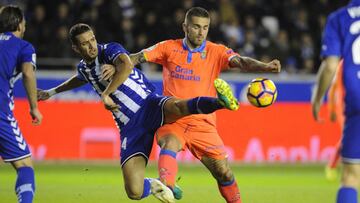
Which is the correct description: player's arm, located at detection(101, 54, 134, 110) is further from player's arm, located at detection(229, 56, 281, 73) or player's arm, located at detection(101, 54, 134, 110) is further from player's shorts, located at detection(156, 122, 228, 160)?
player's arm, located at detection(229, 56, 281, 73)

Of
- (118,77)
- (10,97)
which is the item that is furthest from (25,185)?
(118,77)

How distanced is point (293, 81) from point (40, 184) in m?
7.61

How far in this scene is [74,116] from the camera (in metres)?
15.3

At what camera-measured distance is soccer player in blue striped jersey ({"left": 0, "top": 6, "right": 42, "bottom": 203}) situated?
669 centimetres

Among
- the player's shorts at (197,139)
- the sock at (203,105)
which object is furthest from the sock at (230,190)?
the sock at (203,105)

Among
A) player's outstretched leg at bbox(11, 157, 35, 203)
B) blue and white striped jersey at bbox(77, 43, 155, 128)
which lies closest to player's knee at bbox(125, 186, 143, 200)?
blue and white striped jersey at bbox(77, 43, 155, 128)

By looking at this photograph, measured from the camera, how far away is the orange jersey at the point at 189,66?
312 inches

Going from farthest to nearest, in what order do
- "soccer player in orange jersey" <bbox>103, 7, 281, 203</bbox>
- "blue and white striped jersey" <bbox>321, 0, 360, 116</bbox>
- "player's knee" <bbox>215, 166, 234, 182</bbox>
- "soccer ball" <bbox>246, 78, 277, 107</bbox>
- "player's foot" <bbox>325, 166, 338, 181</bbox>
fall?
"player's foot" <bbox>325, 166, 338, 181</bbox> → "player's knee" <bbox>215, 166, 234, 182</bbox> → "soccer player in orange jersey" <bbox>103, 7, 281, 203</bbox> → "soccer ball" <bbox>246, 78, 277, 107</bbox> → "blue and white striped jersey" <bbox>321, 0, 360, 116</bbox>

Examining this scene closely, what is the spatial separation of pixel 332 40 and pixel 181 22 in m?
11.5

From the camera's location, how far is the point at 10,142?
22.1 ft

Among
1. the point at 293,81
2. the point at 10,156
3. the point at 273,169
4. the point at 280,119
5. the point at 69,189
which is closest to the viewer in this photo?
the point at 10,156

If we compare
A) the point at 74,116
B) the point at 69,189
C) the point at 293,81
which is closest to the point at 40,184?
the point at 69,189

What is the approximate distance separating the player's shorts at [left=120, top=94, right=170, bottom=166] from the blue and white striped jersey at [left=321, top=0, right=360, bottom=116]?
7.71 ft

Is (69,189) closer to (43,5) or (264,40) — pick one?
(43,5)
